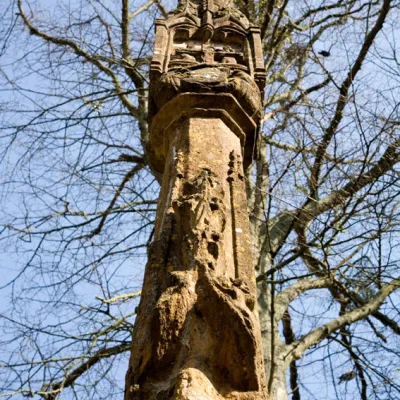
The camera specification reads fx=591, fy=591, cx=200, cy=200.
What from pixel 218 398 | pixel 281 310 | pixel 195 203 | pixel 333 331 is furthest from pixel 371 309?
pixel 218 398

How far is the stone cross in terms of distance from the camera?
2.19 metres

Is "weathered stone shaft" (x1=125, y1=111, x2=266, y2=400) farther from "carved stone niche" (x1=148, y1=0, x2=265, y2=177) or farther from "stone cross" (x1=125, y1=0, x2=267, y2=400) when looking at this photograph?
"carved stone niche" (x1=148, y1=0, x2=265, y2=177)

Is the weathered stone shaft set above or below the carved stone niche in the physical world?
below

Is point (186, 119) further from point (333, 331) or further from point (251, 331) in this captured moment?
point (333, 331)

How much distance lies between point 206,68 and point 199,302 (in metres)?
2.13

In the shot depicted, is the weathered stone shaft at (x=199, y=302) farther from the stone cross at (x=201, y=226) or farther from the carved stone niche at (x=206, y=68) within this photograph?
the carved stone niche at (x=206, y=68)

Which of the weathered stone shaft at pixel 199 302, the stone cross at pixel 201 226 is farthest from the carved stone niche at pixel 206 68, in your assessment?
the weathered stone shaft at pixel 199 302

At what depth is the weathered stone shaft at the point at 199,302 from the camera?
216cm

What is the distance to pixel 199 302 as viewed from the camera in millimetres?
2326

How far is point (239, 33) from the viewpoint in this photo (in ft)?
15.2

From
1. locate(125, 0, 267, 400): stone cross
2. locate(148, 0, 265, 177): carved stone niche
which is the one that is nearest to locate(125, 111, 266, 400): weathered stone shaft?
locate(125, 0, 267, 400): stone cross

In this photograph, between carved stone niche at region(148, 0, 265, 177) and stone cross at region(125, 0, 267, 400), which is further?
carved stone niche at region(148, 0, 265, 177)

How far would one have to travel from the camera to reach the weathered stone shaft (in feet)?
7.09

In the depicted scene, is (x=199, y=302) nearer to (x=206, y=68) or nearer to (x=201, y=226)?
(x=201, y=226)
